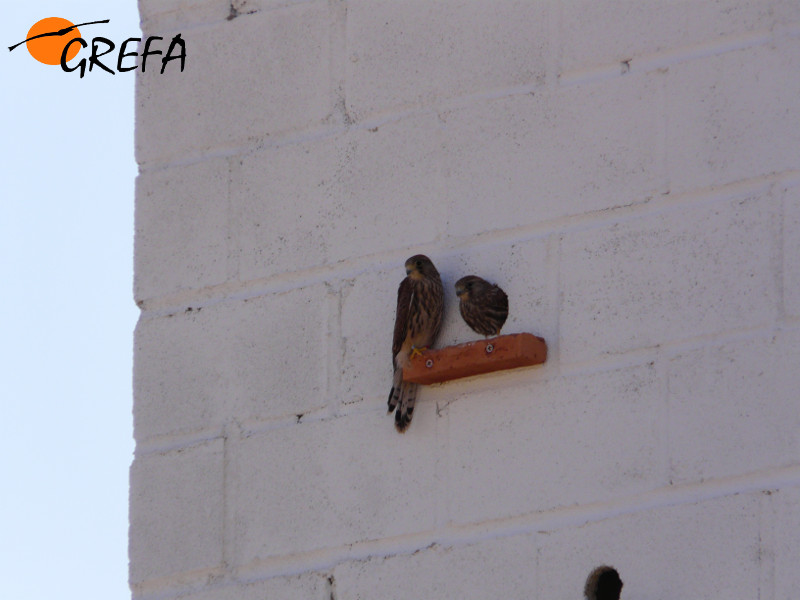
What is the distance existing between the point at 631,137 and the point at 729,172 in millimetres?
283

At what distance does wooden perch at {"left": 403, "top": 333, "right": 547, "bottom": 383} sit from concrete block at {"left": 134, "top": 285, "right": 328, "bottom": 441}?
36 cm

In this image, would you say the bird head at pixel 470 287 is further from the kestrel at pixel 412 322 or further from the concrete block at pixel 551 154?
the concrete block at pixel 551 154

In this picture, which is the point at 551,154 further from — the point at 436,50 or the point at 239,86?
the point at 239,86

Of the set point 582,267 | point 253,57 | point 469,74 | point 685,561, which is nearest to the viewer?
point 685,561

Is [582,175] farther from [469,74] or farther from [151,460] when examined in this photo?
[151,460]

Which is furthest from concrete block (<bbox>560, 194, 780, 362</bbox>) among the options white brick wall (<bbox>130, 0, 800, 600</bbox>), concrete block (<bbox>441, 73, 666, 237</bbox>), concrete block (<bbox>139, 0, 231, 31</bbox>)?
concrete block (<bbox>139, 0, 231, 31</bbox>)

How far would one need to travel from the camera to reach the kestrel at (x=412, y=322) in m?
4.52

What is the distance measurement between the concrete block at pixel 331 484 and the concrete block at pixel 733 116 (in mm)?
912

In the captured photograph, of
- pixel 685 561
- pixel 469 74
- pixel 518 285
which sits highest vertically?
pixel 469 74

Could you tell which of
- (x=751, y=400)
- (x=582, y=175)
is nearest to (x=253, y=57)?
(x=582, y=175)

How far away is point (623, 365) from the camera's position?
4.33 metres

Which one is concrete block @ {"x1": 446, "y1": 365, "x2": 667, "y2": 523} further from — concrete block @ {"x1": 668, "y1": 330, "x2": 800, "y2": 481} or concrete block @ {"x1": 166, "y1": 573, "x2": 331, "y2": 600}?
concrete block @ {"x1": 166, "y1": 573, "x2": 331, "y2": 600}

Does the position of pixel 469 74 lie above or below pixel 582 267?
above

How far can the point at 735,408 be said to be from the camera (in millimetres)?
4172
